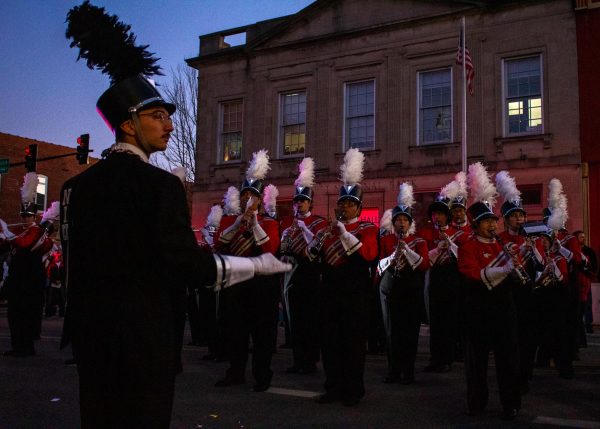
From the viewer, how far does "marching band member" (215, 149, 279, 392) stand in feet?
22.5

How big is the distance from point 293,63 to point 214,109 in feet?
12.5

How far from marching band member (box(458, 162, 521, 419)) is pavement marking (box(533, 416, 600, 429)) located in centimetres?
23

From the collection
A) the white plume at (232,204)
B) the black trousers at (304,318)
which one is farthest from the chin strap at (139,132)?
the black trousers at (304,318)

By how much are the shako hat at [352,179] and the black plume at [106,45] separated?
321cm

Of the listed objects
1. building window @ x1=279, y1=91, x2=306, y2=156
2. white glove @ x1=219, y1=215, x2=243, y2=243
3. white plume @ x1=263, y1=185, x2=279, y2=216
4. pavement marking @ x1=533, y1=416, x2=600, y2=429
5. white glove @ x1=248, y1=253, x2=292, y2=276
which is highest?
building window @ x1=279, y1=91, x2=306, y2=156

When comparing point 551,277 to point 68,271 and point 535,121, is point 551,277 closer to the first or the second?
point 68,271

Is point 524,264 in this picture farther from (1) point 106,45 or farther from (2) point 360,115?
(2) point 360,115

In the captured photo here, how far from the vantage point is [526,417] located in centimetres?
570

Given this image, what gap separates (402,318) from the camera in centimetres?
757

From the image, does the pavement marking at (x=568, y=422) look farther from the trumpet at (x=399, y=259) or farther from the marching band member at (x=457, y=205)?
the marching band member at (x=457, y=205)

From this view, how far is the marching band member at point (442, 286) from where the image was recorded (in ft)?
28.4

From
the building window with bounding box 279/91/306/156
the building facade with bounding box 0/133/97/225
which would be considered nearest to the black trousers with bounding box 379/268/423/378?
the building window with bounding box 279/91/306/156

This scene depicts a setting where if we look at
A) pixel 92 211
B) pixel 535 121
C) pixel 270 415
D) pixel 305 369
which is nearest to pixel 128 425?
pixel 92 211

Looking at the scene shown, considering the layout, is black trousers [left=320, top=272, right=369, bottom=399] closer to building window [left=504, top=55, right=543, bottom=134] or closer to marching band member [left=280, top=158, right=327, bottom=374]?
marching band member [left=280, top=158, right=327, bottom=374]
